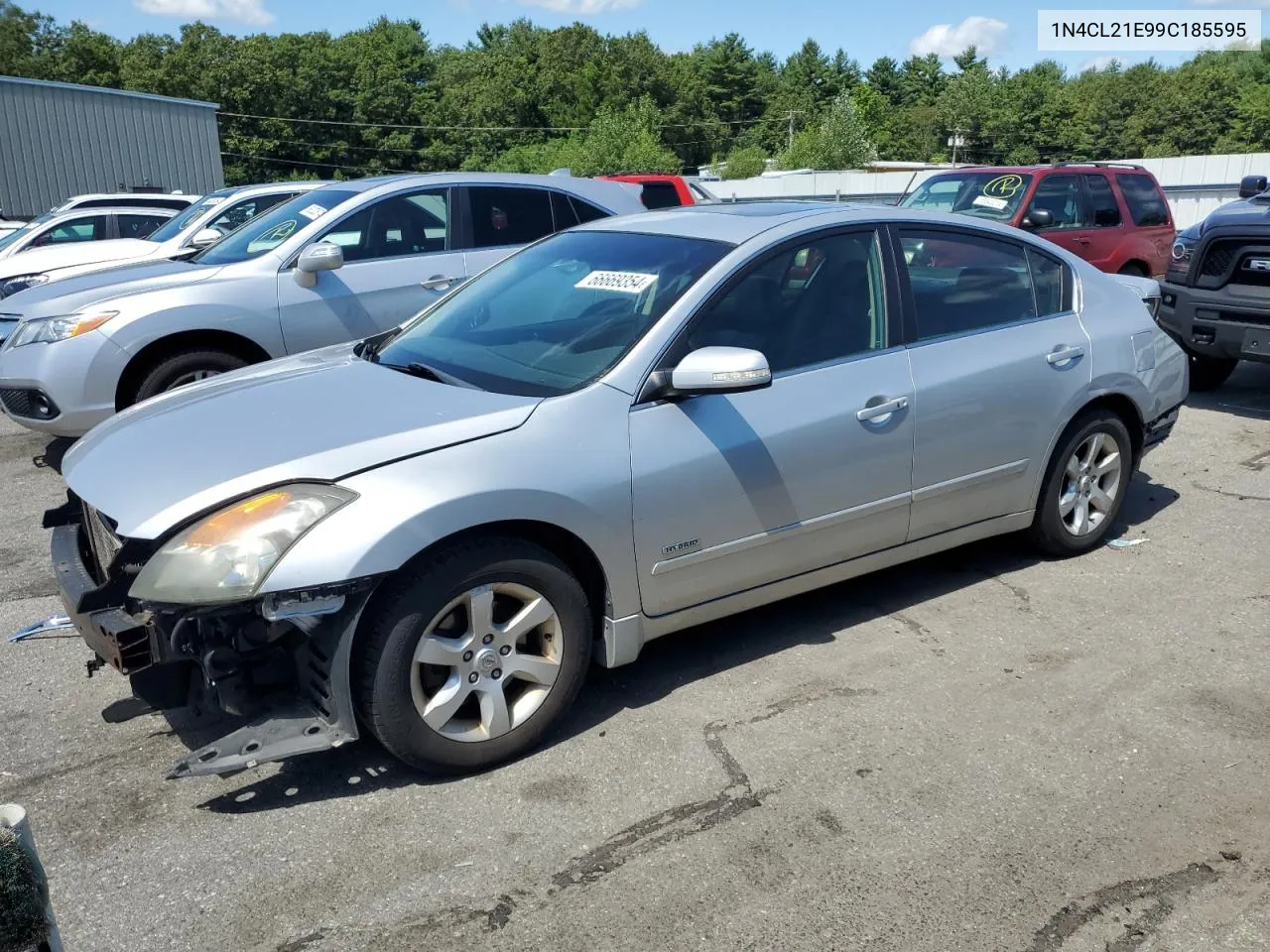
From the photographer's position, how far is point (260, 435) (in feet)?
11.0

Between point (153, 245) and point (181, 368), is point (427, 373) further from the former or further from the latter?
point (153, 245)

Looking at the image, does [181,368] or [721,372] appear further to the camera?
[181,368]

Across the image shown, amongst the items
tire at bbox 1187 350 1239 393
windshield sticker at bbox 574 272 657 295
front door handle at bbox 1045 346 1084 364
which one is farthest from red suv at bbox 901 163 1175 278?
windshield sticker at bbox 574 272 657 295

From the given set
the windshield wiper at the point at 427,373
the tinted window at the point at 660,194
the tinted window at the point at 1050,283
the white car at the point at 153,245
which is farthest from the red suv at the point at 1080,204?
the windshield wiper at the point at 427,373

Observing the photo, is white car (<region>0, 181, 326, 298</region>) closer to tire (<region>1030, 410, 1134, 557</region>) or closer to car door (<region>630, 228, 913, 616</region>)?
car door (<region>630, 228, 913, 616</region>)

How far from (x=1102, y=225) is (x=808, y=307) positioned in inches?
356

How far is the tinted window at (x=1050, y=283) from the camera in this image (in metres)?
4.89

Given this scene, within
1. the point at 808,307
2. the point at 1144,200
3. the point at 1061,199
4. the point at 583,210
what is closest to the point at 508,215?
the point at 583,210

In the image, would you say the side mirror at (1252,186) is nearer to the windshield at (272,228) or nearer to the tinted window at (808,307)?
the tinted window at (808,307)

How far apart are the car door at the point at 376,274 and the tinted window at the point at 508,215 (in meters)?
0.21

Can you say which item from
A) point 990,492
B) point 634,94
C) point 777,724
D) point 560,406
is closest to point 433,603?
point 560,406

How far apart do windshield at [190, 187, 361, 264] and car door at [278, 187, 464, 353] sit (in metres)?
0.28

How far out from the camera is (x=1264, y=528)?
5711mm

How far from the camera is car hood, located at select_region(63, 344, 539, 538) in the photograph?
3.11 meters
